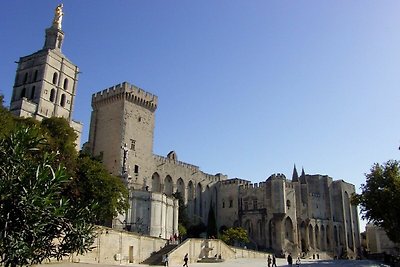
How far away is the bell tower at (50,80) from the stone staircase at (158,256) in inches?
807

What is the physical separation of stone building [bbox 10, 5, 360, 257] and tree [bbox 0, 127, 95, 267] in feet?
84.4

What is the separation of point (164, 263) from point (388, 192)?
56.6 ft

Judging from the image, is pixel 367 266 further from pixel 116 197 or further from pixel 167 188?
pixel 167 188

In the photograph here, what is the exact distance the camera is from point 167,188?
52938 millimetres

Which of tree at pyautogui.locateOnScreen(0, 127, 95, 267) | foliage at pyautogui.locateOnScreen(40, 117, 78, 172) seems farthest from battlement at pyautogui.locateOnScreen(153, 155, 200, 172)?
tree at pyautogui.locateOnScreen(0, 127, 95, 267)

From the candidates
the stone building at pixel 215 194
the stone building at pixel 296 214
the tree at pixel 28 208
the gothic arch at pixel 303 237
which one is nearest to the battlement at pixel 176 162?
the stone building at pixel 215 194

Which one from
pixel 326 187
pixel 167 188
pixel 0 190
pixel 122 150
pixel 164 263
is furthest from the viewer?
pixel 326 187

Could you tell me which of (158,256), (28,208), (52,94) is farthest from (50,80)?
(28,208)

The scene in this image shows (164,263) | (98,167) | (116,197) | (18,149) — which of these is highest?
(98,167)

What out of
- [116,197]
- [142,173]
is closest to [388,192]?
[116,197]

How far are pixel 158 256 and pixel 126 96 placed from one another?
21059 mm

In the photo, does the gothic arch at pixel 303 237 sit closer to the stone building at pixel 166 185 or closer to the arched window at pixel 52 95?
the stone building at pixel 166 185

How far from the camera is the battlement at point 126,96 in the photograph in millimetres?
47000

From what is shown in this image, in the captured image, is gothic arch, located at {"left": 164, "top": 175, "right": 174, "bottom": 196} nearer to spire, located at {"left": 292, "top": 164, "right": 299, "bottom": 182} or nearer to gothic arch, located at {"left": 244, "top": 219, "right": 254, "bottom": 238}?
gothic arch, located at {"left": 244, "top": 219, "right": 254, "bottom": 238}
